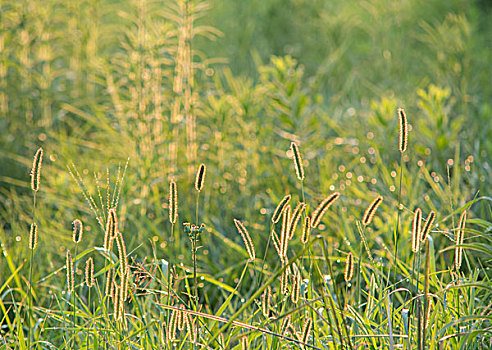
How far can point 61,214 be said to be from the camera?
3090mm

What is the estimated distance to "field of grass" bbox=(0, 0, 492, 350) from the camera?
1892 mm

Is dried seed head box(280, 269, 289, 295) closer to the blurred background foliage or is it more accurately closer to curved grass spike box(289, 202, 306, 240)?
curved grass spike box(289, 202, 306, 240)

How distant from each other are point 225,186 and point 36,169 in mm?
1625

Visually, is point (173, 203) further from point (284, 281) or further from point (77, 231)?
point (284, 281)

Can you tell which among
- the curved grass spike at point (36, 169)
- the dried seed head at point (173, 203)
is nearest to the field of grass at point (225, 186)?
the dried seed head at point (173, 203)

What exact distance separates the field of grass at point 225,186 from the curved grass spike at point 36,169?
12 cm

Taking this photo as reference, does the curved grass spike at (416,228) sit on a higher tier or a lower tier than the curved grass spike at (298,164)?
lower

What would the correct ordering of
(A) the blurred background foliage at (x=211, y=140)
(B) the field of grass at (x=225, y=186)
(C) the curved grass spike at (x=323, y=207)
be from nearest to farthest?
1. (C) the curved grass spike at (x=323, y=207)
2. (B) the field of grass at (x=225, y=186)
3. (A) the blurred background foliage at (x=211, y=140)

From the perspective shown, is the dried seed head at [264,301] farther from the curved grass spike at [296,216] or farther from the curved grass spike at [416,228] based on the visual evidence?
the curved grass spike at [416,228]

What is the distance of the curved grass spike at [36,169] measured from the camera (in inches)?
59.4

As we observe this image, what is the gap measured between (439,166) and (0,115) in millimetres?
2627

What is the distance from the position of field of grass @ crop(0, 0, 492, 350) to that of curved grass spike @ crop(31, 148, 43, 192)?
4.8 inches

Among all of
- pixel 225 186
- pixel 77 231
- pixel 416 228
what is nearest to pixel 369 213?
pixel 416 228

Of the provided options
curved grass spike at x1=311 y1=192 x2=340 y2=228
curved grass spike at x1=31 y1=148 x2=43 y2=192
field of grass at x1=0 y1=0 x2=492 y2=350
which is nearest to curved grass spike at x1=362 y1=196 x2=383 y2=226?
field of grass at x1=0 y1=0 x2=492 y2=350
